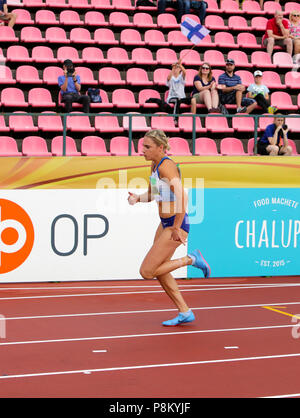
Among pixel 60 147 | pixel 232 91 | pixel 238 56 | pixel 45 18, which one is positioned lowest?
pixel 60 147

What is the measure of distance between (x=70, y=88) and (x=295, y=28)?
6.49 meters

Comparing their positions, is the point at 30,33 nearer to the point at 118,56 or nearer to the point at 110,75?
the point at 118,56

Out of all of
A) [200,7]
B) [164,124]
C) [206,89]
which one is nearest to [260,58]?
[200,7]

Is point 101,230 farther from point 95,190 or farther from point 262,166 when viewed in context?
point 262,166

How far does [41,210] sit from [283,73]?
26.7 ft

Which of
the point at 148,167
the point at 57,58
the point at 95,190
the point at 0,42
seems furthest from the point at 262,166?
the point at 0,42

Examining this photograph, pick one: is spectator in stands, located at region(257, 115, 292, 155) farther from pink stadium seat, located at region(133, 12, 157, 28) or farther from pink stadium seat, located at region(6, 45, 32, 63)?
pink stadium seat, located at region(133, 12, 157, 28)

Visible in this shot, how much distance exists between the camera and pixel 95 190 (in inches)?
387

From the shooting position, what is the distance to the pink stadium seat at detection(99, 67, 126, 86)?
13.4 meters

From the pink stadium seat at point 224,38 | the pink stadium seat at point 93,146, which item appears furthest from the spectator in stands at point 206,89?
the pink stadium seat at point 224,38

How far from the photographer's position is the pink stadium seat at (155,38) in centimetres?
1498

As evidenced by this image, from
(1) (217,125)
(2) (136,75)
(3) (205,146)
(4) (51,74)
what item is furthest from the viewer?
(2) (136,75)

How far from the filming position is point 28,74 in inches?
518

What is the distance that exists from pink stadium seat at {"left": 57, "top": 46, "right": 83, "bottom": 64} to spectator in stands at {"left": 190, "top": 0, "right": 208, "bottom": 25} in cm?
379
